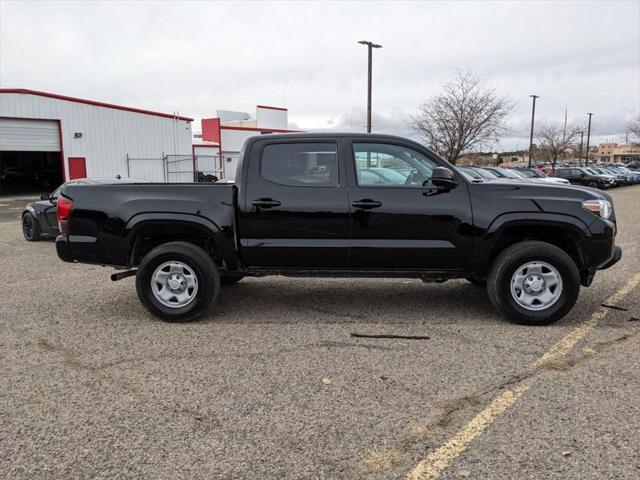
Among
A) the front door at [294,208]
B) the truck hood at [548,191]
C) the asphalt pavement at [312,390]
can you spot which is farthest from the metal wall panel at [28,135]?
the truck hood at [548,191]

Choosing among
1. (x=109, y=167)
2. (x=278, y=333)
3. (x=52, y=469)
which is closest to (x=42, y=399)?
(x=52, y=469)

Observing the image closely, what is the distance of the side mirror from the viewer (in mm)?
4934

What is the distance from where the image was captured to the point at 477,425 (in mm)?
3219

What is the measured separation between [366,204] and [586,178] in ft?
110

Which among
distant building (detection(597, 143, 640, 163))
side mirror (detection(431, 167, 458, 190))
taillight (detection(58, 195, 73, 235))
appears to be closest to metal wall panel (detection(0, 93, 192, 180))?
taillight (detection(58, 195, 73, 235))

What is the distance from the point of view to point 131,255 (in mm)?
5340

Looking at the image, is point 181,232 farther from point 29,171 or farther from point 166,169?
point 29,171

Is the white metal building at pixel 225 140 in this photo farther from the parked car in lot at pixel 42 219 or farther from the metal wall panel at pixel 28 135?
the parked car in lot at pixel 42 219

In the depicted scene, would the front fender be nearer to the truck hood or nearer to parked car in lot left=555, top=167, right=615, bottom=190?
the truck hood

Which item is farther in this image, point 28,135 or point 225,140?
point 225,140

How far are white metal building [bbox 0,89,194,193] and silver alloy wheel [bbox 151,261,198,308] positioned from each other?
20.7 m

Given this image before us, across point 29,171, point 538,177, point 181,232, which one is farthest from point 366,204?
point 29,171

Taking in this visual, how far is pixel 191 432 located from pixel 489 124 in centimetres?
3008

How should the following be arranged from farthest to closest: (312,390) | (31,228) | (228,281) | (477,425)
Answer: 1. (31,228)
2. (228,281)
3. (312,390)
4. (477,425)
